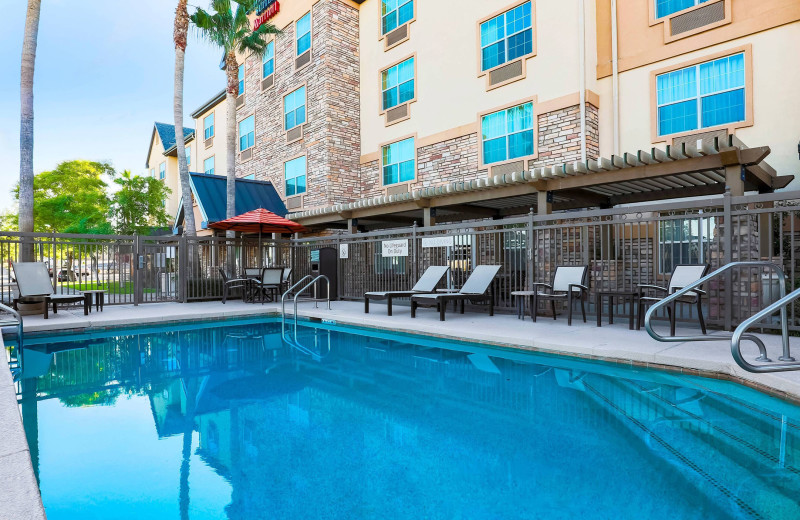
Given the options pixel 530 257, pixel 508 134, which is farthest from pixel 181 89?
pixel 530 257

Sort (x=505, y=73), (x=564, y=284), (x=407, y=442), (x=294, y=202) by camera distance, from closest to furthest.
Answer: (x=407, y=442) → (x=564, y=284) → (x=505, y=73) → (x=294, y=202)

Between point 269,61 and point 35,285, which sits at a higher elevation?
point 269,61

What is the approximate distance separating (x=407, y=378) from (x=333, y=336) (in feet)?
10.8

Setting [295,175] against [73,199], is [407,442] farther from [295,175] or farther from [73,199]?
[73,199]

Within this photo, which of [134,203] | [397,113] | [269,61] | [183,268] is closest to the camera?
[183,268]

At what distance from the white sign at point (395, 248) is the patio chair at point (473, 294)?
2.40 meters

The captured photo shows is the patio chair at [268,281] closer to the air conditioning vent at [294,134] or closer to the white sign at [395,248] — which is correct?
the white sign at [395,248]

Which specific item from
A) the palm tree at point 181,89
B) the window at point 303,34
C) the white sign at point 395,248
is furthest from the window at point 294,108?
the white sign at point 395,248

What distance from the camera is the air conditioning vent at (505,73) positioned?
45.9ft

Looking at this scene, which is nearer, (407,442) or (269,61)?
(407,442)

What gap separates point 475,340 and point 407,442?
12.5 ft

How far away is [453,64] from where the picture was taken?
51.8 ft

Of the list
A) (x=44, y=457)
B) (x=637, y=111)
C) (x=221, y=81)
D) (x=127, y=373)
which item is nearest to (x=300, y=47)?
(x=221, y=81)

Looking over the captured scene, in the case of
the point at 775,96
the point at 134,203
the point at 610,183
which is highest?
the point at 775,96
